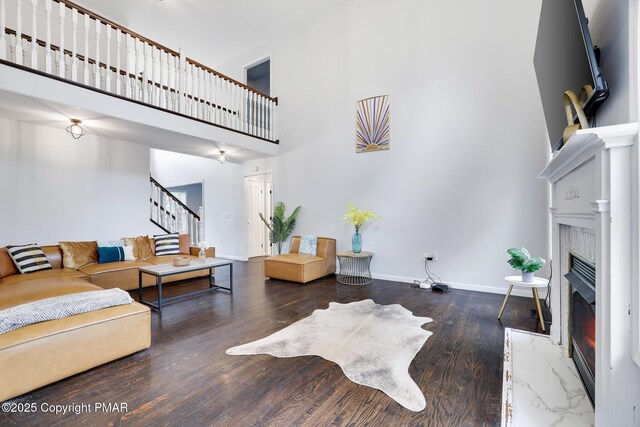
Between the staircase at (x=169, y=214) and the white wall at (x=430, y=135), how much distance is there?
116 inches

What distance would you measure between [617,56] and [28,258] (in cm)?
580

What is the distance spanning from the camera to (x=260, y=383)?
1.90m

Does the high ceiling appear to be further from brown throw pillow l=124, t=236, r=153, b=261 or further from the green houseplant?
brown throw pillow l=124, t=236, r=153, b=261

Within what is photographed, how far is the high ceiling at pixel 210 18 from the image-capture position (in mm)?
5340

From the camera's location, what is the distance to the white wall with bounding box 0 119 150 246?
14.0 feet

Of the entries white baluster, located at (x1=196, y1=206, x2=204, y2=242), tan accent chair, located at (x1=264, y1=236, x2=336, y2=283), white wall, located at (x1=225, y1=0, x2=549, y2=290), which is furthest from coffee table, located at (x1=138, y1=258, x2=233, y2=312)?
white baluster, located at (x1=196, y1=206, x2=204, y2=242)

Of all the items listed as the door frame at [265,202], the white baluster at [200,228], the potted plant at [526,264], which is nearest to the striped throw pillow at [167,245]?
the door frame at [265,202]

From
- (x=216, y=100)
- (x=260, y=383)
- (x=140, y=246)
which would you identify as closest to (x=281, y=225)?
(x=140, y=246)

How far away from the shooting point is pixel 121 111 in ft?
12.2

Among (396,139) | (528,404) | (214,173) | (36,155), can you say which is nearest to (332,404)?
(528,404)

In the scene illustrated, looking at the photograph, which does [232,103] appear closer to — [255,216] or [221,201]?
[221,201]

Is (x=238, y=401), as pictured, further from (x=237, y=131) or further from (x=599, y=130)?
(x=237, y=131)

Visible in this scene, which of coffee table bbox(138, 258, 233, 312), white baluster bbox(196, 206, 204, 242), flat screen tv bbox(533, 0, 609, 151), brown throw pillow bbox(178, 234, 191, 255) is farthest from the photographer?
white baluster bbox(196, 206, 204, 242)

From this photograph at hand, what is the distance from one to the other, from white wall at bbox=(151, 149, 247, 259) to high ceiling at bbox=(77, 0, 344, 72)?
287 cm
